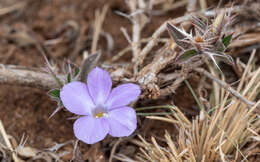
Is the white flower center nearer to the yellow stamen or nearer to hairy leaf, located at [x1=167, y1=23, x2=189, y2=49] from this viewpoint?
the yellow stamen

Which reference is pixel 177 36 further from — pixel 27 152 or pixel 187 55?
pixel 27 152

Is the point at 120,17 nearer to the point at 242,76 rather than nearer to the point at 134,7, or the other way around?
the point at 134,7

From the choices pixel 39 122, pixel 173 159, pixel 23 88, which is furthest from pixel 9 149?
pixel 173 159

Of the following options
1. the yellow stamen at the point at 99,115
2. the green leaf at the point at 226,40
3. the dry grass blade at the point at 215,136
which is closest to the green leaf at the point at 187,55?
the green leaf at the point at 226,40

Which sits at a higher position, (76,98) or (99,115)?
(76,98)

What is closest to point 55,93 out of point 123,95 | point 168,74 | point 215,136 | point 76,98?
point 76,98
